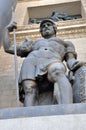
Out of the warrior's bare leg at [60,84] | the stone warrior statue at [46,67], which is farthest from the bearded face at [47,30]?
the warrior's bare leg at [60,84]

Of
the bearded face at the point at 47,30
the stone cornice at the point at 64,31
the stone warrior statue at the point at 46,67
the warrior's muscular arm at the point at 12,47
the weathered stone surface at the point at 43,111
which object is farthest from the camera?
the stone cornice at the point at 64,31

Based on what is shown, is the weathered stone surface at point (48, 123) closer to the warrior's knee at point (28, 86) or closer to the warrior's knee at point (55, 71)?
the warrior's knee at point (55, 71)

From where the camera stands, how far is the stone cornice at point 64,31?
33.9 ft

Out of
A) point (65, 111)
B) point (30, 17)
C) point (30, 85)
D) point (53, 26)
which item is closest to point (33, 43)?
point (53, 26)

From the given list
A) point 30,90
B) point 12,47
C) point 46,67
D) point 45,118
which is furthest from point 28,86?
point 45,118

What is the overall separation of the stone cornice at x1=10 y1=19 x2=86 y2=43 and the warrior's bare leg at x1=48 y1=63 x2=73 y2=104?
4.80 meters

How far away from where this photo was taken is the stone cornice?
10.3 meters

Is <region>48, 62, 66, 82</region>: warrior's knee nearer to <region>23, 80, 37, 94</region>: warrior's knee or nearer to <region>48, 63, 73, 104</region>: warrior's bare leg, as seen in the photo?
<region>48, 63, 73, 104</region>: warrior's bare leg

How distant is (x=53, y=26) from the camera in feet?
20.7

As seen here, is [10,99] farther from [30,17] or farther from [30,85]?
[30,17]

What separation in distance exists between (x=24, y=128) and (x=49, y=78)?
1.49 meters

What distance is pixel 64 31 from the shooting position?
1046cm

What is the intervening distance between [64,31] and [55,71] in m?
5.06

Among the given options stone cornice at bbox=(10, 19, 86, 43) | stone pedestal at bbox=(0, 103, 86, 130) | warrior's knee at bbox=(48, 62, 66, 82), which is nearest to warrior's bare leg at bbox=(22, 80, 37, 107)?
warrior's knee at bbox=(48, 62, 66, 82)
